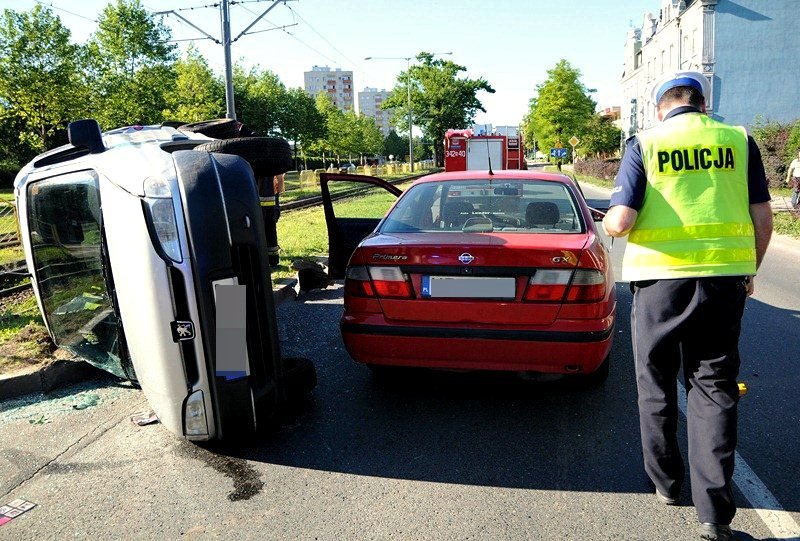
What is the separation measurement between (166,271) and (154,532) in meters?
1.14

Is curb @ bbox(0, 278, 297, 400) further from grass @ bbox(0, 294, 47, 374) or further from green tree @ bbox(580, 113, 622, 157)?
green tree @ bbox(580, 113, 622, 157)

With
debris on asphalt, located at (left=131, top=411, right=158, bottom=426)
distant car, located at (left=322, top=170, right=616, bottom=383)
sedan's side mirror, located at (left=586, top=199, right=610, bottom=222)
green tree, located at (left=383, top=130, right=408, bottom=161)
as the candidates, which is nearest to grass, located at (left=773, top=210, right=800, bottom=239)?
sedan's side mirror, located at (left=586, top=199, right=610, bottom=222)

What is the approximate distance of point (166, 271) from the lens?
304 cm

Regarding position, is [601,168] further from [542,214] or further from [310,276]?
[542,214]

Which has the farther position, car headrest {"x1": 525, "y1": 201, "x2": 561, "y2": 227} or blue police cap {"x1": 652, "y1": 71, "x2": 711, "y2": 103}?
car headrest {"x1": 525, "y1": 201, "x2": 561, "y2": 227}

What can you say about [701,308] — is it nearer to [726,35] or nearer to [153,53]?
[153,53]

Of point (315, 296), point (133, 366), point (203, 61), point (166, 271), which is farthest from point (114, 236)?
point (203, 61)

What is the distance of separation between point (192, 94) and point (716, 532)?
117 ft

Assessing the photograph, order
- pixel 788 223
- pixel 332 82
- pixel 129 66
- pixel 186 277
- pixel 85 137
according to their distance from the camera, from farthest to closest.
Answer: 1. pixel 332 82
2. pixel 129 66
3. pixel 788 223
4. pixel 85 137
5. pixel 186 277

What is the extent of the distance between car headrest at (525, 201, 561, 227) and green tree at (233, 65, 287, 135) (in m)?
48.2

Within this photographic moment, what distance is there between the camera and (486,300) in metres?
3.74

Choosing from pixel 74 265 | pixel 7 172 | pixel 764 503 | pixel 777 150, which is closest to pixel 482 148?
pixel 777 150

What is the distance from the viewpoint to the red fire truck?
27.3 m

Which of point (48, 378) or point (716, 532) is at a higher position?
point (48, 378)
